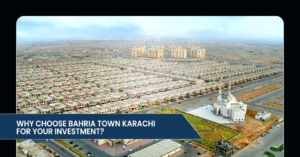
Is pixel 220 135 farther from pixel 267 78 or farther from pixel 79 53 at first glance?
pixel 79 53

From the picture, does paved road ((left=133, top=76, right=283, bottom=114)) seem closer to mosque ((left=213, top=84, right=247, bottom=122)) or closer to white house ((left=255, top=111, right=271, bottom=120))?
mosque ((left=213, top=84, right=247, bottom=122))

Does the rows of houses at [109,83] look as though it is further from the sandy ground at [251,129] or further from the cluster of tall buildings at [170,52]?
the sandy ground at [251,129]

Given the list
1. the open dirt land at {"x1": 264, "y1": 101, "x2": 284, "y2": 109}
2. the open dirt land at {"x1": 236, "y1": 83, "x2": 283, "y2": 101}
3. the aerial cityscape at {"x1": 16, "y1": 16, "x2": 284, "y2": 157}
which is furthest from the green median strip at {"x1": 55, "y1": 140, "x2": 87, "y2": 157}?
the open dirt land at {"x1": 264, "y1": 101, "x2": 284, "y2": 109}

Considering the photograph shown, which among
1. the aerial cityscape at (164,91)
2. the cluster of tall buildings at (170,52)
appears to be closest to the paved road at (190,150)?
the aerial cityscape at (164,91)

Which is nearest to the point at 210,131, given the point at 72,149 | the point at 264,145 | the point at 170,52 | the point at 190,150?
the point at 190,150

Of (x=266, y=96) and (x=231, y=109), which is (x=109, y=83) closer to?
(x=231, y=109)

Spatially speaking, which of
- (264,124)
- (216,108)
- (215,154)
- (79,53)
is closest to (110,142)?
(215,154)

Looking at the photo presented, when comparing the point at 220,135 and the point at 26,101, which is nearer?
the point at 220,135
